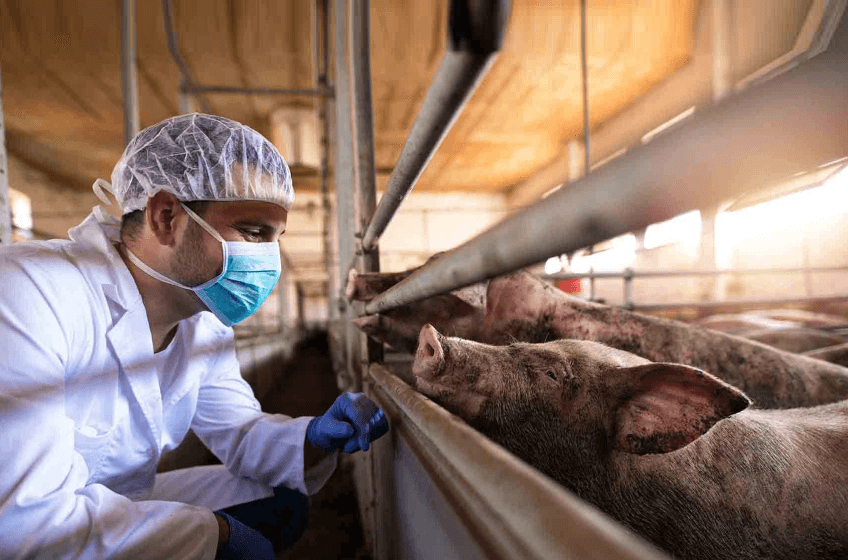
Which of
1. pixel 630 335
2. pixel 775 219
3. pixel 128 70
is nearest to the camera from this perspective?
pixel 630 335

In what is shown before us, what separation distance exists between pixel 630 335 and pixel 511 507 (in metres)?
1.77

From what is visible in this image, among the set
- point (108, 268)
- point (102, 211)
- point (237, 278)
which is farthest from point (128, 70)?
point (237, 278)

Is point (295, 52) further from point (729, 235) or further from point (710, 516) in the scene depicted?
point (729, 235)

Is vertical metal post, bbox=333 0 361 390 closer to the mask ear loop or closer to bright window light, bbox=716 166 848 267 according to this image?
the mask ear loop

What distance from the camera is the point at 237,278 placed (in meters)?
1.53

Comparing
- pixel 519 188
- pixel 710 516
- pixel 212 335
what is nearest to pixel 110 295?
pixel 212 335

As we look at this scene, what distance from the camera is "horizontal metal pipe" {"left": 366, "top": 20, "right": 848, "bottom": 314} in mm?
258

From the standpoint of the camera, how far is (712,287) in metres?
9.27

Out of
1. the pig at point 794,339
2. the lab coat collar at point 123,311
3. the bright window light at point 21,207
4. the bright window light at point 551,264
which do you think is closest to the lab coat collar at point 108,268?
the lab coat collar at point 123,311

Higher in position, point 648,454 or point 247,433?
point 648,454

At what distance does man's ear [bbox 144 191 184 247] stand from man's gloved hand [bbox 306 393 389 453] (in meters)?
0.73

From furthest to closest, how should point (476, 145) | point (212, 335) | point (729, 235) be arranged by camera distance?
1. point (729, 235)
2. point (476, 145)
3. point (212, 335)

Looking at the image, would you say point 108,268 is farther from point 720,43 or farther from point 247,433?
point 720,43

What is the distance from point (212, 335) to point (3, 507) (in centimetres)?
97
